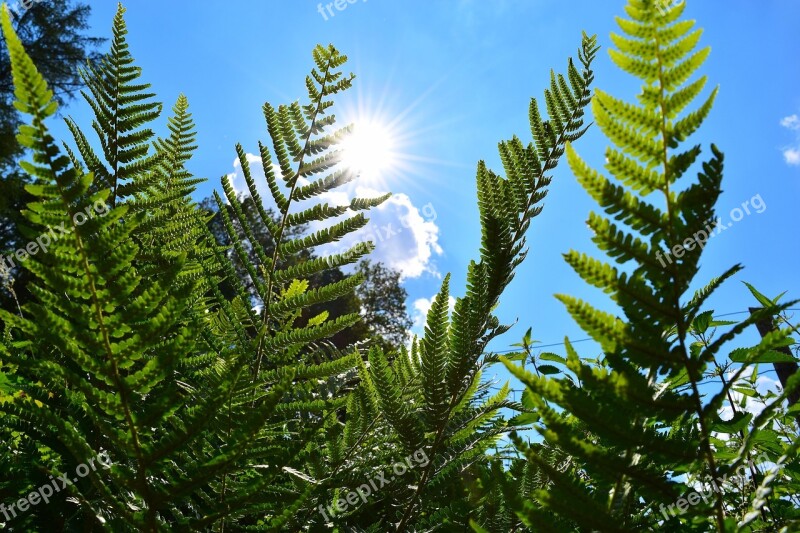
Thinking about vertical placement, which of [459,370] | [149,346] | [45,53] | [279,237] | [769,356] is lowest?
[769,356]

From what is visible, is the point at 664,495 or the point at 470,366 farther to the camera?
the point at 470,366

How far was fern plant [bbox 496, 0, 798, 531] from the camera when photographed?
1.64 feet

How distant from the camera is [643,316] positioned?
546 millimetres

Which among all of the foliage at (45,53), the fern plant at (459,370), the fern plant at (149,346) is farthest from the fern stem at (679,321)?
the foliage at (45,53)

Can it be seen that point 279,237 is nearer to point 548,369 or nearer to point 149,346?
point 149,346

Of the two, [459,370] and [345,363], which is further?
[345,363]

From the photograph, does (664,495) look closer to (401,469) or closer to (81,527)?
(401,469)

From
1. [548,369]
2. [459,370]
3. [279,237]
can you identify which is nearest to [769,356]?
[548,369]

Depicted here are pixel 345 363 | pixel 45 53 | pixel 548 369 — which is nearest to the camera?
pixel 345 363

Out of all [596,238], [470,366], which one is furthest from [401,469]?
[596,238]

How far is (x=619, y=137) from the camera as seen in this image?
589 mm

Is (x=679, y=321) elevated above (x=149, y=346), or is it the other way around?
(x=149, y=346)

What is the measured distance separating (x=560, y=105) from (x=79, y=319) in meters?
0.81

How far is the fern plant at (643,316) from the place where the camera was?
1.64 feet
